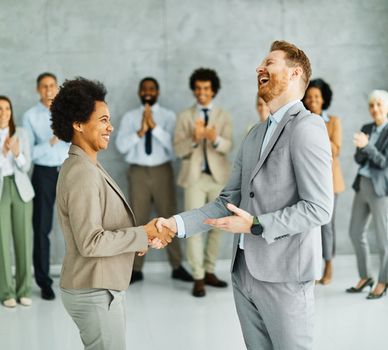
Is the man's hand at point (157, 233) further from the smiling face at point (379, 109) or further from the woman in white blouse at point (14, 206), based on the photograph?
the smiling face at point (379, 109)

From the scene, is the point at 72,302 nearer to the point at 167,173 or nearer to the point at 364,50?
the point at 167,173

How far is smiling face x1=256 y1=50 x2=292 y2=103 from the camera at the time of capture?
2385 millimetres

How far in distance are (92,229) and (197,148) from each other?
3079 millimetres

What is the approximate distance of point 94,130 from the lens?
8.13 feet

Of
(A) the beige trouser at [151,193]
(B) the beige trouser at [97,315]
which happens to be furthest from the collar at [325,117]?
(B) the beige trouser at [97,315]

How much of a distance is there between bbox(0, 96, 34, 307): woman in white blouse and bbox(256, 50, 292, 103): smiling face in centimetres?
290

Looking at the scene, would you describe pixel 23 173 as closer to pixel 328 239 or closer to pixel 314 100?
pixel 314 100

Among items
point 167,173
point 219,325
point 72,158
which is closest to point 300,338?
point 72,158

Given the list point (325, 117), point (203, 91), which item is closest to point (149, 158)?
point (203, 91)

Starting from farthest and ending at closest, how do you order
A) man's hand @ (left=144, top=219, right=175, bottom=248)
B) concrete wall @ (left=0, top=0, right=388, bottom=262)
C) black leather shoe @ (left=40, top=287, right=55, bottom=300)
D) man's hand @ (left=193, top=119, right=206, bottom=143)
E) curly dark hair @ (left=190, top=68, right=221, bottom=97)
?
concrete wall @ (left=0, top=0, right=388, bottom=262)
curly dark hair @ (left=190, top=68, right=221, bottom=97)
man's hand @ (left=193, top=119, right=206, bottom=143)
black leather shoe @ (left=40, top=287, right=55, bottom=300)
man's hand @ (left=144, top=219, right=175, bottom=248)

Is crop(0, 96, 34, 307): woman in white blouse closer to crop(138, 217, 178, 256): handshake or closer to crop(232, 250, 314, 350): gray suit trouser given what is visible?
crop(138, 217, 178, 256): handshake

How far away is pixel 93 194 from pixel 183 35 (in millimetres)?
3720

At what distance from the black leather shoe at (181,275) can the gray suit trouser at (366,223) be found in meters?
1.46

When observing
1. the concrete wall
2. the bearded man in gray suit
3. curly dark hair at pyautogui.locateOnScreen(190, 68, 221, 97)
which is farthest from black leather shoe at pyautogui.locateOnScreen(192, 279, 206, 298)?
the bearded man in gray suit
